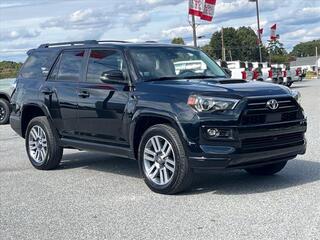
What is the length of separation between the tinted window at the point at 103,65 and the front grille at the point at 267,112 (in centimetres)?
182

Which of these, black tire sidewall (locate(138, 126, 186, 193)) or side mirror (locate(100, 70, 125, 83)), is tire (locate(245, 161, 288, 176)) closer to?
black tire sidewall (locate(138, 126, 186, 193))

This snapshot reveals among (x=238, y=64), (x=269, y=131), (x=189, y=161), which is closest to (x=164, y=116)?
(x=189, y=161)

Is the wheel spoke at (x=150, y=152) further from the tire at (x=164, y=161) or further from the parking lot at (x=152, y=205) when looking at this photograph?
the parking lot at (x=152, y=205)

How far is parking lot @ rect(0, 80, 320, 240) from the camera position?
212 inches

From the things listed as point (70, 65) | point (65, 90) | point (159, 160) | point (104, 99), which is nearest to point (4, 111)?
point (70, 65)

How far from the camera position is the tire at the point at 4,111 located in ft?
58.0

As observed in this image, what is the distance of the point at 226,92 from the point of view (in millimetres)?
6496

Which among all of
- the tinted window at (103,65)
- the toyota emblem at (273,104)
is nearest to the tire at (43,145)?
the tinted window at (103,65)

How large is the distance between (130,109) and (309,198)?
7.91ft

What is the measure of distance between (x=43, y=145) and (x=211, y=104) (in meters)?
3.59

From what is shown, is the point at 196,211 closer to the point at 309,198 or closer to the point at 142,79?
the point at 309,198

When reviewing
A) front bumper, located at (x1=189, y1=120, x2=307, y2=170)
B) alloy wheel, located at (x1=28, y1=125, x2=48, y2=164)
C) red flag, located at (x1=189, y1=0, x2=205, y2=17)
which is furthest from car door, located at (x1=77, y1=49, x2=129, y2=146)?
red flag, located at (x1=189, y1=0, x2=205, y2=17)

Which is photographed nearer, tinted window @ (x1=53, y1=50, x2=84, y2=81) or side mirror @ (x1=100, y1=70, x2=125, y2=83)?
side mirror @ (x1=100, y1=70, x2=125, y2=83)

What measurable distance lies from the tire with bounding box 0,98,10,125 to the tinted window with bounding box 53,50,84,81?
942 cm
